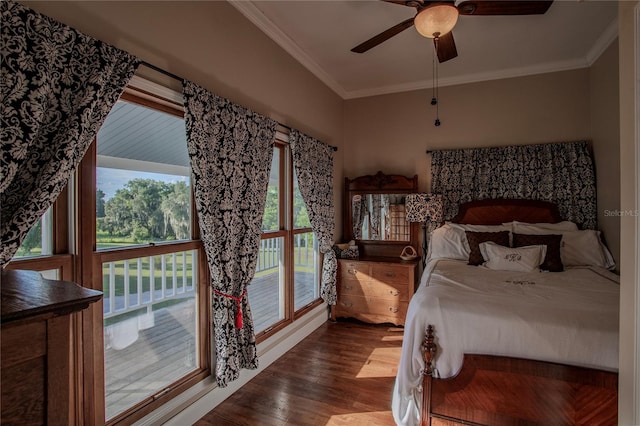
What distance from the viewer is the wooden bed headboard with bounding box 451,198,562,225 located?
3508 mm

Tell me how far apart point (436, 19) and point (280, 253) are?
236cm

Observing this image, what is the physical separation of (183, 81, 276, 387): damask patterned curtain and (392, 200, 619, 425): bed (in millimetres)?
1123

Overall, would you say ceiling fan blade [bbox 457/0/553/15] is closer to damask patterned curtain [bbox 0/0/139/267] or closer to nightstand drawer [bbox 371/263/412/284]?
damask patterned curtain [bbox 0/0/139/267]

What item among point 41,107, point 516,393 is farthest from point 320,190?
point 41,107

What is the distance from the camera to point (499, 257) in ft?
9.72

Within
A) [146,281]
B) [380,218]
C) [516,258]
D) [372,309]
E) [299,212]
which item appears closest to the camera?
[146,281]

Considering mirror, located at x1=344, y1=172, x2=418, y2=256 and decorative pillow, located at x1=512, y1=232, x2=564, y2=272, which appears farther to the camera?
mirror, located at x1=344, y1=172, x2=418, y2=256

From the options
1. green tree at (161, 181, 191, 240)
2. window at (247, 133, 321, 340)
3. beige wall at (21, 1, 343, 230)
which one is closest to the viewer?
beige wall at (21, 1, 343, 230)

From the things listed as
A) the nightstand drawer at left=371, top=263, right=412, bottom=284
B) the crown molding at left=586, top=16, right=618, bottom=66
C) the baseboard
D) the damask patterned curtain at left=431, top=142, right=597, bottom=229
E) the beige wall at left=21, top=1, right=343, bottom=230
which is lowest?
the baseboard

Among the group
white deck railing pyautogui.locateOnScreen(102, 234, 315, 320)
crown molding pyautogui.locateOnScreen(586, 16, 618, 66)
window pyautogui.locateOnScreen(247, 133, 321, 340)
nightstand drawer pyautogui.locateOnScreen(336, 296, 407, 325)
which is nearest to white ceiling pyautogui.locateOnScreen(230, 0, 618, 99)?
crown molding pyautogui.locateOnScreen(586, 16, 618, 66)

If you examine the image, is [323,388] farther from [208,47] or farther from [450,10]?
[450,10]

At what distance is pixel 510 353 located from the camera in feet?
5.81

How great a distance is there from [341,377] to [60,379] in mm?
2346

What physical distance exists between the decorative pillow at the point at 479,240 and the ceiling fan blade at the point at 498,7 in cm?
200
